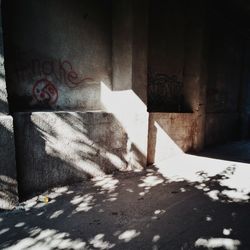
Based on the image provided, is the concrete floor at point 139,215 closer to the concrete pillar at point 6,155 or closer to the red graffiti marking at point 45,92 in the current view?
the concrete pillar at point 6,155

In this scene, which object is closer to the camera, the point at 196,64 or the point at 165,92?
the point at 165,92

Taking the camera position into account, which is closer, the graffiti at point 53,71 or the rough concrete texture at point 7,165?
the rough concrete texture at point 7,165

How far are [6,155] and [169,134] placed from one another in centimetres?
451

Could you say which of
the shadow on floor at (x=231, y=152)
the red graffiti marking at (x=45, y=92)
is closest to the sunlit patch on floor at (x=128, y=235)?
the red graffiti marking at (x=45, y=92)

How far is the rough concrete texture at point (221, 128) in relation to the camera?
8898mm

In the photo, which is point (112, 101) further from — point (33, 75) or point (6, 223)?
point (6, 223)

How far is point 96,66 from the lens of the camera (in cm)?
579

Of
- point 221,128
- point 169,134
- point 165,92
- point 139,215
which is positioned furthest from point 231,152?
point 139,215

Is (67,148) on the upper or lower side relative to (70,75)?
lower

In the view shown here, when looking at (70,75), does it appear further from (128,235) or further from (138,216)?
(128,235)

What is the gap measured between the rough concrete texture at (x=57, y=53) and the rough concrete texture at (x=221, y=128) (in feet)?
15.9

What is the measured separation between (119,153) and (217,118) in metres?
5.27

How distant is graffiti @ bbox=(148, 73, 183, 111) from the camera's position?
7.12 metres

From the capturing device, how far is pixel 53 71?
5023 mm
